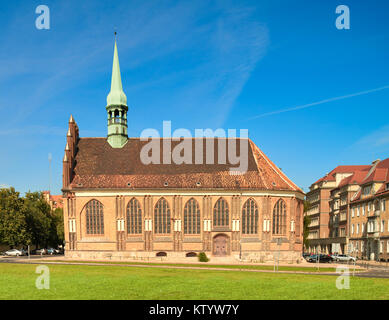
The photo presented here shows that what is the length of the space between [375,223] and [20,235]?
187 feet

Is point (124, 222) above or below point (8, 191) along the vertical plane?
below

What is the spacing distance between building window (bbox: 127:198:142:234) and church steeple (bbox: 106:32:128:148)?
33.5 ft

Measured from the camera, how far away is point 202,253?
45.8 meters

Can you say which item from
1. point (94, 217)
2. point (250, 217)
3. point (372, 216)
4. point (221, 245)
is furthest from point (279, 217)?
point (94, 217)

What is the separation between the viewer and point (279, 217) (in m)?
51.5

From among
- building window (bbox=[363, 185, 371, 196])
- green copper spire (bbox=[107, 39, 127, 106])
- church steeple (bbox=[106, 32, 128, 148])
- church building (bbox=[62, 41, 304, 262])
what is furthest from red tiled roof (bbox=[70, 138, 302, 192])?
building window (bbox=[363, 185, 371, 196])

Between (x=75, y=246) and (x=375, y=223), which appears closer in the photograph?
(x=75, y=246)

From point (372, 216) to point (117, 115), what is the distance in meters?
44.1

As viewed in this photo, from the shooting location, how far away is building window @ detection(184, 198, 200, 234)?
50.4 m

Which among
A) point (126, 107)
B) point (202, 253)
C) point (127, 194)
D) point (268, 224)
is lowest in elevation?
point (202, 253)
